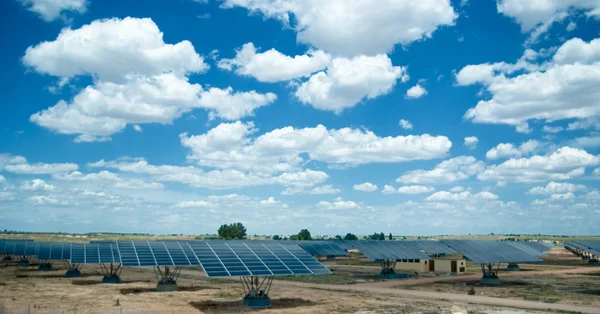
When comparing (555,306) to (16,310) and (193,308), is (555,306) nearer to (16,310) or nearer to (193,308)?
(193,308)

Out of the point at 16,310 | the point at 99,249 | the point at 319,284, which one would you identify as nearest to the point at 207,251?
the point at 16,310

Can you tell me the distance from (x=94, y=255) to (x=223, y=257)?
84.1ft

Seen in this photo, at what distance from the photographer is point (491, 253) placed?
62094mm

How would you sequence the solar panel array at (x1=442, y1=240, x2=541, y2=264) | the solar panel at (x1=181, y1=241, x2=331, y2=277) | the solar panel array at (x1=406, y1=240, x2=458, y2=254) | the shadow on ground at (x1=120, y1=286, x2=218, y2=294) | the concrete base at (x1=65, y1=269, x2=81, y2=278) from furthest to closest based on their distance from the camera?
the solar panel array at (x1=406, y1=240, x2=458, y2=254) → the concrete base at (x1=65, y1=269, x2=81, y2=278) → the solar panel array at (x1=442, y1=240, x2=541, y2=264) → the shadow on ground at (x1=120, y1=286, x2=218, y2=294) → the solar panel at (x1=181, y1=241, x2=331, y2=277)

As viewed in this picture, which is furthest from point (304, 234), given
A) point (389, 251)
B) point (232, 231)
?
point (389, 251)

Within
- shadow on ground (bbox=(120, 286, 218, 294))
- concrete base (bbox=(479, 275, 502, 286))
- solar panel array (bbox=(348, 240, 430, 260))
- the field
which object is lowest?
shadow on ground (bbox=(120, 286, 218, 294))

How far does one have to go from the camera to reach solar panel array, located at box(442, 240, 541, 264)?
5831cm

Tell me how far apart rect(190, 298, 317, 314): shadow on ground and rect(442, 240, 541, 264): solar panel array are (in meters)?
24.4

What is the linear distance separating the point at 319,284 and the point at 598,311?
30361 millimetres

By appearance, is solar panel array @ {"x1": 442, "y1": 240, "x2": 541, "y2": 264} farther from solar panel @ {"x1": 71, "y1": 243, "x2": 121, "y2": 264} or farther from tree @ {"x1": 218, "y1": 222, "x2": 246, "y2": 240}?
tree @ {"x1": 218, "y1": 222, "x2": 246, "y2": 240}

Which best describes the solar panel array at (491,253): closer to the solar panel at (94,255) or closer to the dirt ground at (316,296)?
the dirt ground at (316,296)

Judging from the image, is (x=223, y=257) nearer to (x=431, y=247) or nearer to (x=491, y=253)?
(x=491, y=253)

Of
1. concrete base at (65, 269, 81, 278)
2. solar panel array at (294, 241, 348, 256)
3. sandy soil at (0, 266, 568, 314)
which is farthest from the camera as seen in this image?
solar panel array at (294, 241, 348, 256)

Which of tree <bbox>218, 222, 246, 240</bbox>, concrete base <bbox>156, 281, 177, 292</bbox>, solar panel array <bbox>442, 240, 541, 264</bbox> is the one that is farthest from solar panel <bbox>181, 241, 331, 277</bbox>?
tree <bbox>218, 222, 246, 240</bbox>
